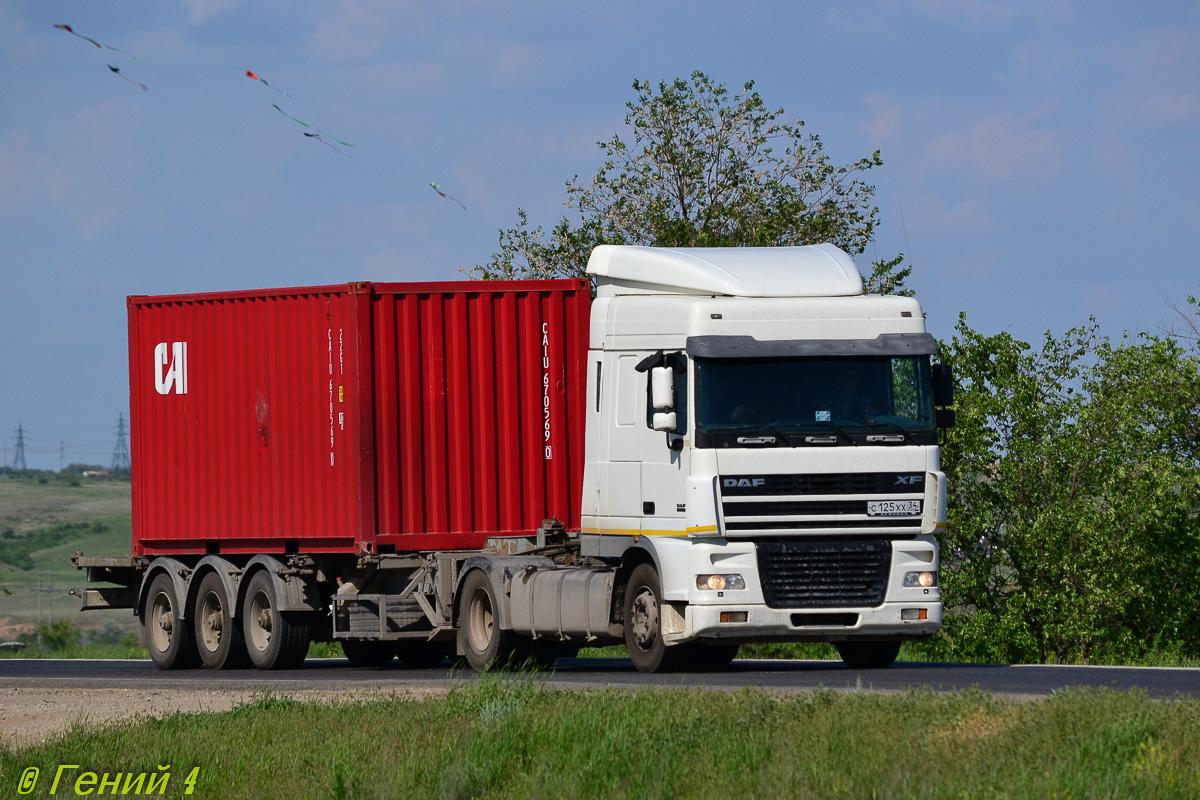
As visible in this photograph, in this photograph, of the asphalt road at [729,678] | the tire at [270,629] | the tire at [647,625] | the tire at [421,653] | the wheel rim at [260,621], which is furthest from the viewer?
the tire at [421,653]

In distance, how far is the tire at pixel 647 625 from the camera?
51.0 feet

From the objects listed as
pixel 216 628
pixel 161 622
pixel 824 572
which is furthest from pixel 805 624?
pixel 161 622

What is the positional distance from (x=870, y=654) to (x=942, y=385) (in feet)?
9.73

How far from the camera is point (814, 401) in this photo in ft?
49.5

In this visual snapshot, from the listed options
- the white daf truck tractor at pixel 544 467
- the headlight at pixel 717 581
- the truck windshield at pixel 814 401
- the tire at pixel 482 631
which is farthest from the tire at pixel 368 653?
the truck windshield at pixel 814 401

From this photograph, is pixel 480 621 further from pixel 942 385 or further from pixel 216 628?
pixel 942 385

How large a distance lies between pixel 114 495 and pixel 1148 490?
157804mm

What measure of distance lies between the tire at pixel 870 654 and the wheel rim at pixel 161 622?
8.51 m

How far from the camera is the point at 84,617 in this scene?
120 meters

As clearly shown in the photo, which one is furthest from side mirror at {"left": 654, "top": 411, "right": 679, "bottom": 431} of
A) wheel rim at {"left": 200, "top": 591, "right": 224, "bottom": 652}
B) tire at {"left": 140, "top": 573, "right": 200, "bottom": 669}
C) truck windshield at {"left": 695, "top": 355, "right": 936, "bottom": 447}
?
tire at {"left": 140, "top": 573, "right": 200, "bottom": 669}

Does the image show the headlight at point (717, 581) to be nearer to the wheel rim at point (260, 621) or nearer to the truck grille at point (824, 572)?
the truck grille at point (824, 572)

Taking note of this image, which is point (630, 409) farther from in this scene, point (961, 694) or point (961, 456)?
point (961, 456)

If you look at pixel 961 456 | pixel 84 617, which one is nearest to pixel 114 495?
pixel 84 617

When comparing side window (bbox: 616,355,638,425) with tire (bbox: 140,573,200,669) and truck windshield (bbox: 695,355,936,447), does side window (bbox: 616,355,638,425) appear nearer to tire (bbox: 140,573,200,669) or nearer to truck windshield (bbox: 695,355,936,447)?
truck windshield (bbox: 695,355,936,447)
